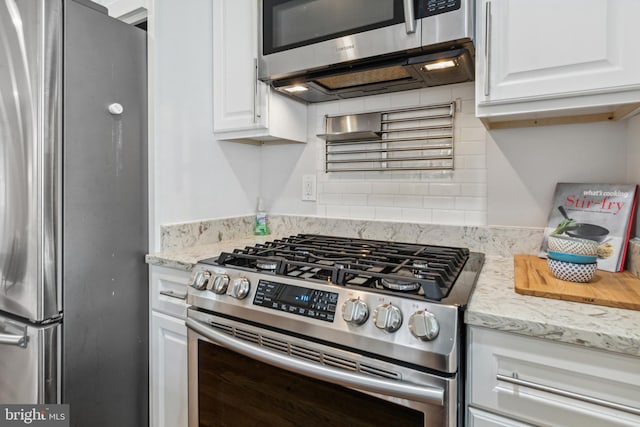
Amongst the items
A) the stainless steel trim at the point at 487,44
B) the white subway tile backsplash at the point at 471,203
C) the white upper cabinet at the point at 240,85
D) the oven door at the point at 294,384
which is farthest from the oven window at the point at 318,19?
the oven door at the point at 294,384

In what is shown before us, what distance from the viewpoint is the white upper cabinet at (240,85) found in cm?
153

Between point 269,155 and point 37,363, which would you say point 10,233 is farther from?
point 269,155

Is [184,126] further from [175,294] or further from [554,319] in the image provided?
[554,319]

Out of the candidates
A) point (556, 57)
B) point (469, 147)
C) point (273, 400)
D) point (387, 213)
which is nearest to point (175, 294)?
point (273, 400)

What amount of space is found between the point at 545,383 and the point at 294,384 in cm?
60

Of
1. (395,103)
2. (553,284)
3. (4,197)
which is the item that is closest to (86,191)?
(4,197)

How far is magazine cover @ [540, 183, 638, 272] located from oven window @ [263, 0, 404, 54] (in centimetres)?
86

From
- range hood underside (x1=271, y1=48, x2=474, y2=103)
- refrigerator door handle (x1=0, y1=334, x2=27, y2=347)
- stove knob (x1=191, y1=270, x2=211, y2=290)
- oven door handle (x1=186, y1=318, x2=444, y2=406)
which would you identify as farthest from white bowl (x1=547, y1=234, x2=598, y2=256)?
refrigerator door handle (x1=0, y1=334, x2=27, y2=347)

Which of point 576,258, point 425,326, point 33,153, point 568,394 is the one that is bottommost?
point 568,394

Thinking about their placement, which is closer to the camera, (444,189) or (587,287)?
(587,287)

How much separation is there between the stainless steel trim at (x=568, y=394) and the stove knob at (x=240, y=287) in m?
0.69

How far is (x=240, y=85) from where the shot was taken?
1573 mm

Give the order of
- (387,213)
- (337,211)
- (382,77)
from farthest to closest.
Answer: (337,211) < (387,213) < (382,77)

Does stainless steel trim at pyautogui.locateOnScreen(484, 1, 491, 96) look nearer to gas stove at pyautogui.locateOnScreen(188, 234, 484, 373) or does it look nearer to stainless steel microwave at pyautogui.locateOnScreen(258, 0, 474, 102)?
stainless steel microwave at pyautogui.locateOnScreen(258, 0, 474, 102)
